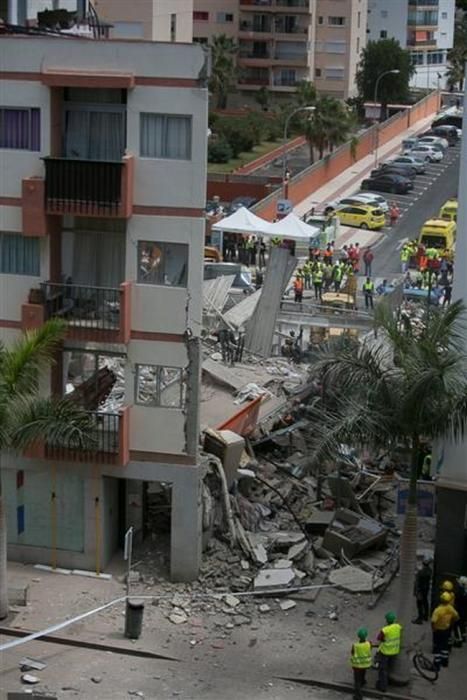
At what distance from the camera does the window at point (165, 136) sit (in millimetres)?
23953

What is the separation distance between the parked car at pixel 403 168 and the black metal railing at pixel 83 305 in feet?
168

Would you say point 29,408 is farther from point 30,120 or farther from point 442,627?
point 442,627

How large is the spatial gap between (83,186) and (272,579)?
26.1 feet

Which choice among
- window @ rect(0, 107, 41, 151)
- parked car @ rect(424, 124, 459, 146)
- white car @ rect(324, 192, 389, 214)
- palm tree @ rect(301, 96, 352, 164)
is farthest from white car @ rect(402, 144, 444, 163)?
window @ rect(0, 107, 41, 151)

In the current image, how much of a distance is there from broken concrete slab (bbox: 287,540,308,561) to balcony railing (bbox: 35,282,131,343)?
524 cm

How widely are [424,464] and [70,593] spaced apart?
27.0 feet

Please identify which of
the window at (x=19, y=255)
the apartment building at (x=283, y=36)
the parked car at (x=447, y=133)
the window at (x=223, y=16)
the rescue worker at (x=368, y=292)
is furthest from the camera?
the window at (x=223, y=16)

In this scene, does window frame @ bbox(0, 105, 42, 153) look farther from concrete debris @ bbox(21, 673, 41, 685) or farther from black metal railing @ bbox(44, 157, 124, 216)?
concrete debris @ bbox(21, 673, 41, 685)

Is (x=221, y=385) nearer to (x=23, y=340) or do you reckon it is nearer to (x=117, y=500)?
(x=117, y=500)

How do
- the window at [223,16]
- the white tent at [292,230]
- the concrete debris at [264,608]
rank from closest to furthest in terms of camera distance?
the concrete debris at [264,608], the white tent at [292,230], the window at [223,16]

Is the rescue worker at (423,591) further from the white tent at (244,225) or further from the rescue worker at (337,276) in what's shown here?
the white tent at (244,225)

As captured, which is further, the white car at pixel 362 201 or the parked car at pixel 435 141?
the parked car at pixel 435 141

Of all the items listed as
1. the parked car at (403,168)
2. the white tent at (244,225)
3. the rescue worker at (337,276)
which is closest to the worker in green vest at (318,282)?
the rescue worker at (337,276)

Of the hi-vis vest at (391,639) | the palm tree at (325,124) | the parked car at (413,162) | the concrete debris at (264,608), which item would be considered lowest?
the concrete debris at (264,608)
